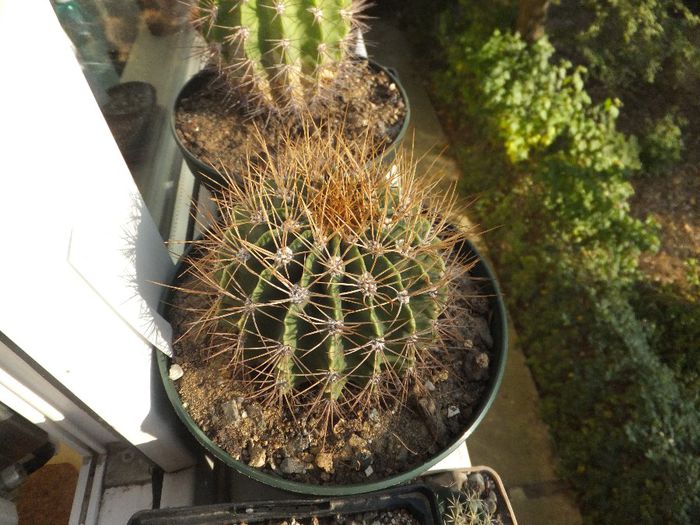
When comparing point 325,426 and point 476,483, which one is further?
point 476,483

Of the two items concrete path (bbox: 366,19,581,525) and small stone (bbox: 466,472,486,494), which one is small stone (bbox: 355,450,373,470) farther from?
concrete path (bbox: 366,19,581,525)

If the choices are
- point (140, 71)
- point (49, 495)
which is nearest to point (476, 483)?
point (49, 495)

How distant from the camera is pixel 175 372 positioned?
0.96 m

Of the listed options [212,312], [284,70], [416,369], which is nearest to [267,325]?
[212,312]

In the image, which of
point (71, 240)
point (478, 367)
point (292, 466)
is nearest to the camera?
point (71, 240)

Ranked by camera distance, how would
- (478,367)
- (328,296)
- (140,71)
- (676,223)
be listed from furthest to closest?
(676,223) < (140,71) < (478,367) < (328,296)

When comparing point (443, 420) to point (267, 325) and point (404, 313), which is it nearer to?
point (404, 313)

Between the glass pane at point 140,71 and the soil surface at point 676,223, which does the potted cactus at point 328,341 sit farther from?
Result: the soil surface at point 676,223

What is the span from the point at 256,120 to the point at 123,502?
34.8 inches

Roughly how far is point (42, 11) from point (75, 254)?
28 centimetres

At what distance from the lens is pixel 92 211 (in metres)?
0.75

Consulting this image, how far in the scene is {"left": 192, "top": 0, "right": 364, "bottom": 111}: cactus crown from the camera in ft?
3.68

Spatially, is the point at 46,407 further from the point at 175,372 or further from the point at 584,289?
the point at 584,289

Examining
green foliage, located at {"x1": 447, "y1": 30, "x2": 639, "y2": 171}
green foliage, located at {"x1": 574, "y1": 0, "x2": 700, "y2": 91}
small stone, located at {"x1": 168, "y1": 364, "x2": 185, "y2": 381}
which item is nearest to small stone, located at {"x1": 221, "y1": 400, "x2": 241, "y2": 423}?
small stone, located at {"x1": 168, "y1": 364, "x2": 185, "y2": 381}
